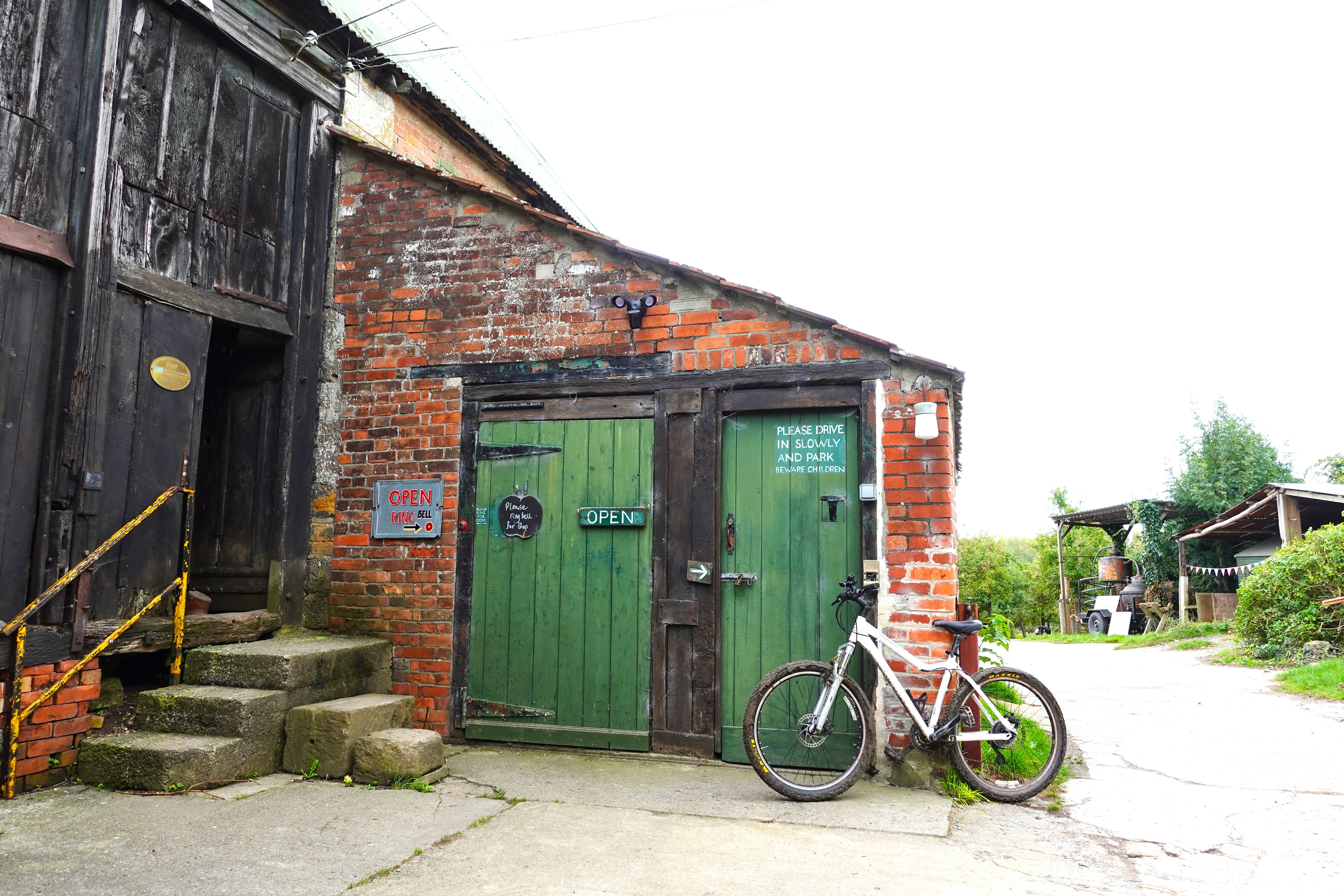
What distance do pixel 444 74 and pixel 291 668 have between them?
5.63 meters

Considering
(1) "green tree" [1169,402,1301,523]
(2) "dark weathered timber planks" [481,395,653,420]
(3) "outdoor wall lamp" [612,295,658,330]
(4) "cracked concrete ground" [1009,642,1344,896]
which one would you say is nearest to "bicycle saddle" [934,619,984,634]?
(4) "cracked concrete ground" [1009,642,1344,896]

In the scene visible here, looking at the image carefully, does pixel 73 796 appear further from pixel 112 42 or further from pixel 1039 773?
pixel 1039 773

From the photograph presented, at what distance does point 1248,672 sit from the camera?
9.38 metres

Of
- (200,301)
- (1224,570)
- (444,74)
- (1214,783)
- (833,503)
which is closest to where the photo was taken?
(1214,783)

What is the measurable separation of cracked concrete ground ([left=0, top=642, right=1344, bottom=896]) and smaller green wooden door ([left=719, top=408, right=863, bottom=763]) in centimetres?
64

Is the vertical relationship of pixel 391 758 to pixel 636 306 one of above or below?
below

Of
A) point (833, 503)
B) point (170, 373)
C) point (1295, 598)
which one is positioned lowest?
point (1295, 598)

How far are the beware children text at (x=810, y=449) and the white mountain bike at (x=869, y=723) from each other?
27.2 inches

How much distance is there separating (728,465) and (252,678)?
2.90 m

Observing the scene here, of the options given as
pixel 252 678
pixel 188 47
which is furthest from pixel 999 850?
pixel 188 47

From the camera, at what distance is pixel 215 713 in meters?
4.24

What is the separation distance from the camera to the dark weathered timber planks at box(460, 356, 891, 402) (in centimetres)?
480

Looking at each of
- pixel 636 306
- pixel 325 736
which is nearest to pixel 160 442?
pixel 325 736

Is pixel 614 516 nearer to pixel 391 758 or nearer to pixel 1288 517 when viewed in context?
pixel 391 758
